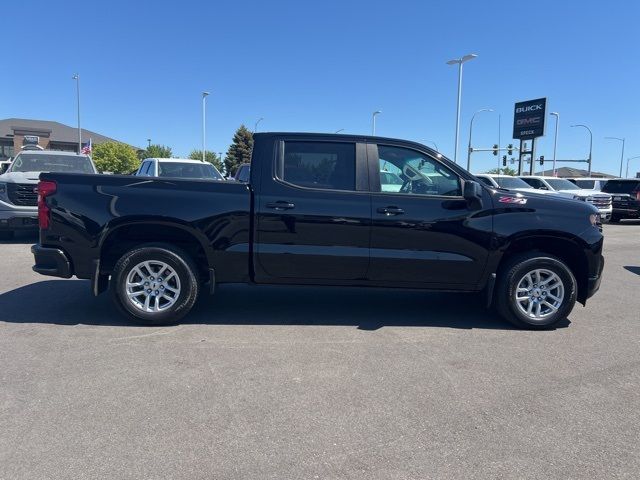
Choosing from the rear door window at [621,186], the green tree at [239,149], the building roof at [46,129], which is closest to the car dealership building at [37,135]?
the building roof at [46,129]

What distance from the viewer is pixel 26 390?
3.63 meters

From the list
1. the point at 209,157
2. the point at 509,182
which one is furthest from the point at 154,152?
the point at 509,182

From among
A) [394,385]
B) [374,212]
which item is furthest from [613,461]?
[374,212]

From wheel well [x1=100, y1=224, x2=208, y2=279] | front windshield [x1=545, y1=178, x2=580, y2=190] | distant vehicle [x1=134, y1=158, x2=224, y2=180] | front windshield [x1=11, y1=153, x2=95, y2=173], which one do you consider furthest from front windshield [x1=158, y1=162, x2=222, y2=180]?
front windshield [x1=545, y1=178, x2=580, y2=190]

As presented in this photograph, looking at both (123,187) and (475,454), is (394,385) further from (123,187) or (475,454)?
(123,187)

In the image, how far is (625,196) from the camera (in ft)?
68.0

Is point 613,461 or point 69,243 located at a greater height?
point 69,243

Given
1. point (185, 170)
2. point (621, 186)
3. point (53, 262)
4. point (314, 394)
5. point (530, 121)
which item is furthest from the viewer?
point (530, 121)

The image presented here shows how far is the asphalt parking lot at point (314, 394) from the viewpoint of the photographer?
112 inches

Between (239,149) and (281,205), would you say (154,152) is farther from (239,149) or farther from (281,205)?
(281,205)

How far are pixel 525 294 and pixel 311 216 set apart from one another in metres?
2.41

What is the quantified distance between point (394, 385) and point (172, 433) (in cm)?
165

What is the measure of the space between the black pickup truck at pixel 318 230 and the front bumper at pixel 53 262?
10mm

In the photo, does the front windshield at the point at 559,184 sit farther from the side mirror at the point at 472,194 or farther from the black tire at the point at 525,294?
the side mirror at the point at 472,194
